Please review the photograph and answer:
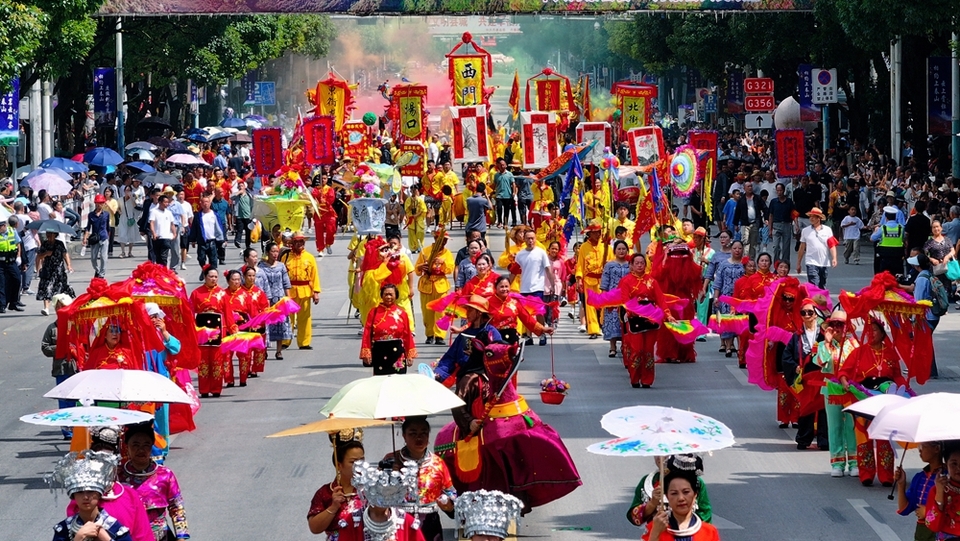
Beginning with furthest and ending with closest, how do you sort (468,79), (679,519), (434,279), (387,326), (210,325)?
(468,79)
(434,279)
(210,325)
(387,326)
(679,519)

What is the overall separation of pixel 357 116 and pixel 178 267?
181 feet

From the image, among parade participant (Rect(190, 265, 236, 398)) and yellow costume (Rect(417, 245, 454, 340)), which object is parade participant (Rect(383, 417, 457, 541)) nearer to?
parade participant (Rect(190, 265, 236, 398))

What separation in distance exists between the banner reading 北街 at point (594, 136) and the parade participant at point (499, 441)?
1587 centimetres

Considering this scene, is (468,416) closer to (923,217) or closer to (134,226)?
(923,217)

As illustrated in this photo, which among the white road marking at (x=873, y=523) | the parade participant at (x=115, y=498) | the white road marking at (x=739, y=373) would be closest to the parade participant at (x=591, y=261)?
the white road marking at (x=739, y=373)

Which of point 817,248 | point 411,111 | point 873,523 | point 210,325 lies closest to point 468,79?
point 411,111

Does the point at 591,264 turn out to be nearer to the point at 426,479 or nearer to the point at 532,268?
the point at 532,268

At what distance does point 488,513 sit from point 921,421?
2.76 metres

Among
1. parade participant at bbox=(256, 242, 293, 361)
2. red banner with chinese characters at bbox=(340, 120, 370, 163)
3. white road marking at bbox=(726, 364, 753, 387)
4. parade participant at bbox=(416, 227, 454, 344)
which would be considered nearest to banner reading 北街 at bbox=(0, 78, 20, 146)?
red banner with chinese characters at bbox=(340, 120, 370, 163)

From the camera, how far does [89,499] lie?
8023 mm

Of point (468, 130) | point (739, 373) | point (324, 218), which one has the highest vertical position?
point (468, 130)

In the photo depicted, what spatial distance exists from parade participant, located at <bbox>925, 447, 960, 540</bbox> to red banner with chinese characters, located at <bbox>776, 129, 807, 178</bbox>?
1034 inches

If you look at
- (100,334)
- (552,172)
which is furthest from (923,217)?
(100,334)

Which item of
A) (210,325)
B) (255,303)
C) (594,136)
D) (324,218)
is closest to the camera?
(210,325)
